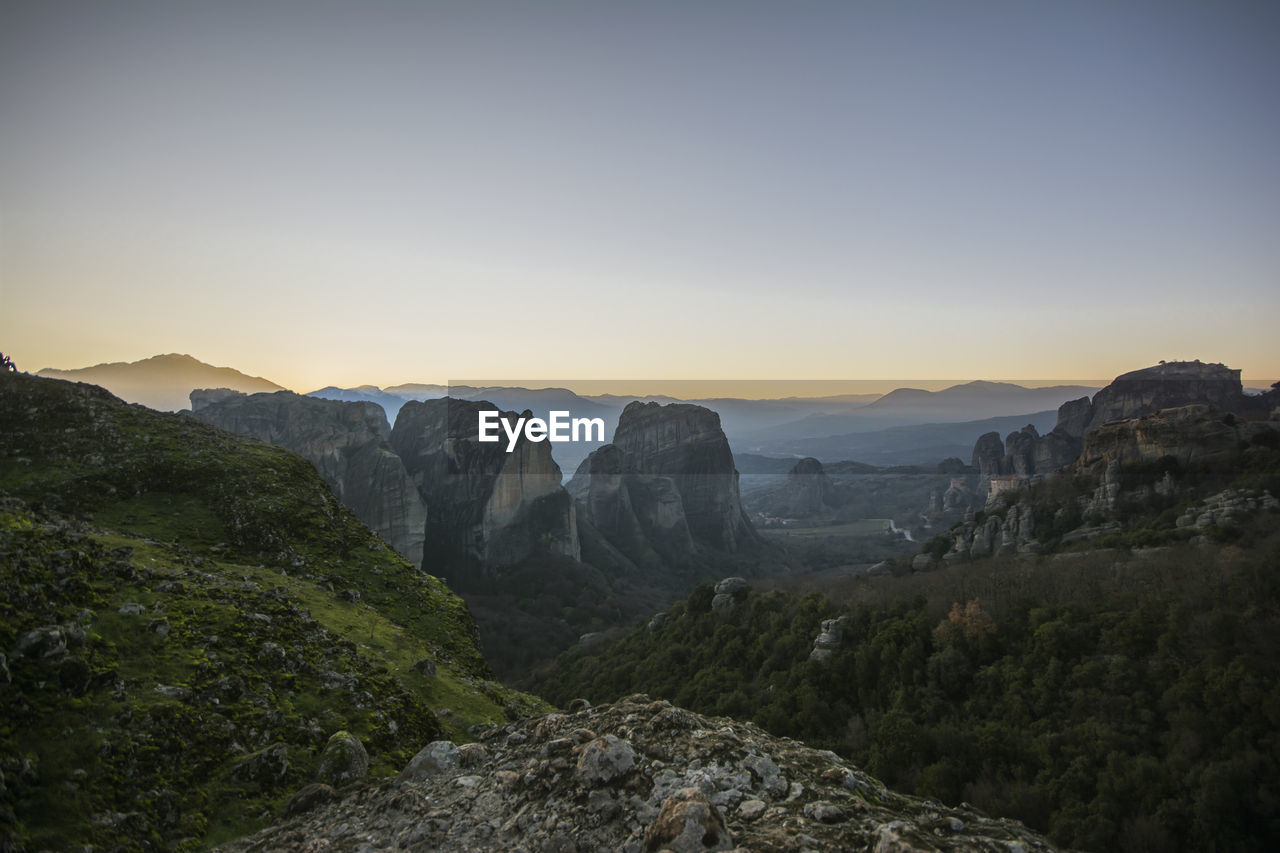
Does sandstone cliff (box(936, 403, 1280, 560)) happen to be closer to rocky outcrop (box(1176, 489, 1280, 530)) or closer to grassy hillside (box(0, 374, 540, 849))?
rocky outcrop (box(1176, 489, 1280, 530))

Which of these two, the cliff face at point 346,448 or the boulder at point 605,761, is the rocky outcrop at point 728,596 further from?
the boulder at point 605,761

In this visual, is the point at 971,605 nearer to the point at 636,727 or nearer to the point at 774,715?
the point at 774,715

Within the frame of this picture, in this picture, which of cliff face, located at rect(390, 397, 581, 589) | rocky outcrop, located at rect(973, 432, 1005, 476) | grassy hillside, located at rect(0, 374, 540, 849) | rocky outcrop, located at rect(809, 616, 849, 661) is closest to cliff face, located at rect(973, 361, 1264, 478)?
rocky outcrop, located at rect(973, 432, 1005, 476)

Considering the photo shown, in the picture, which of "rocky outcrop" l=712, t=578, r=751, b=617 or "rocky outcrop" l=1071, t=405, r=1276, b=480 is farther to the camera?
"rocky outcrop" l=1071, t=405, r=1276, b=480

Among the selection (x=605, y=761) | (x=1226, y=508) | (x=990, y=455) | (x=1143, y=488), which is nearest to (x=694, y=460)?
(x=990, y=455)

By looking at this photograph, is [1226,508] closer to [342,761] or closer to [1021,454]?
[342,761]

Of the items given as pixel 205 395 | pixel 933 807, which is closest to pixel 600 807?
pixel 933 807
